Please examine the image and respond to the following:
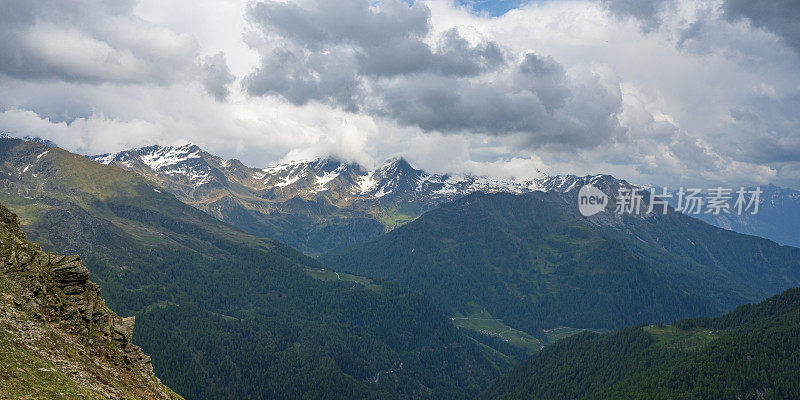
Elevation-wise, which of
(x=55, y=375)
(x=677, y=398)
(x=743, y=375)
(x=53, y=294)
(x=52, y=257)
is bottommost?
(x=677, y=398)

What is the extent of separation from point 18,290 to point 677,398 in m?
231

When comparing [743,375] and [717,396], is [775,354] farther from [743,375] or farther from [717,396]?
[717,396]

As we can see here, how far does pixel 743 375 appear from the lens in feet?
633

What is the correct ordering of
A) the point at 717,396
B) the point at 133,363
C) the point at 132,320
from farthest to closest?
the point at 717,396 → the point at 132,320 → the point at 133,363

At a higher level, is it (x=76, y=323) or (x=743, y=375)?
(x=76, y=323)

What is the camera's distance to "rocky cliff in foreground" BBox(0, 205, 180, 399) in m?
47.7

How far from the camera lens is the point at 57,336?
55.4 m

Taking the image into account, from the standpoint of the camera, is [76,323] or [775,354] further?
[775,354]

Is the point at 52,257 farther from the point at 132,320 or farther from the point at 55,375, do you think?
the point at 55,375

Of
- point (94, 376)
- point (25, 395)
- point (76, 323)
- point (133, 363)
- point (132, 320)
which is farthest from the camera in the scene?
point (132, 320)

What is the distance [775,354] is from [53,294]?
255 m

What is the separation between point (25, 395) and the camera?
142 ft

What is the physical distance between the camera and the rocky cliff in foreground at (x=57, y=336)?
47.7 meters

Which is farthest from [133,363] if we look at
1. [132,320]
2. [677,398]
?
[677,398]
